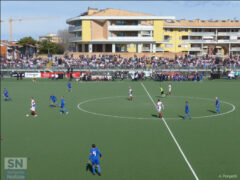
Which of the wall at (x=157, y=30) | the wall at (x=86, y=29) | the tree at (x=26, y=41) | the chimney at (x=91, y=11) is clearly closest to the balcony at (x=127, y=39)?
the wall at (x=157, y=30)

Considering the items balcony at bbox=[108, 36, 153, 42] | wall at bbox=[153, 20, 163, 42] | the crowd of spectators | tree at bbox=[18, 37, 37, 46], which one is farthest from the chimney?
tree at bbox=[18, 37, 37, 46]

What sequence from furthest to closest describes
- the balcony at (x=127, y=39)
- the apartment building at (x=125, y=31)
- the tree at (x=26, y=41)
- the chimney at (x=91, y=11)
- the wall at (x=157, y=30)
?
the tree at (x=26, y=41) < the chimney at (x=91, y=11) < the wall at (x=157, y=30) < the balcony at (x=127, y=39) < the apartment building at (x=125, y=31)

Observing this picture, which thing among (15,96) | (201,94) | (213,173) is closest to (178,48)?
(201,94)

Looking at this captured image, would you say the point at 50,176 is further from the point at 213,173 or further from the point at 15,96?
the point at 15,96

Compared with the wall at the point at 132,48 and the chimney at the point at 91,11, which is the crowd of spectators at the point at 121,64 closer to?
the wall at the point at 132,48

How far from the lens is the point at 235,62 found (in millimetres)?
55125

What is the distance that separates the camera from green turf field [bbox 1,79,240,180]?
41.9ft

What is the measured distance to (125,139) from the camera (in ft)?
56.1

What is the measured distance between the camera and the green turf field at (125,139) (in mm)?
12773

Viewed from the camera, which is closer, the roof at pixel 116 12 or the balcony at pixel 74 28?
the balcony at pixel 74 28

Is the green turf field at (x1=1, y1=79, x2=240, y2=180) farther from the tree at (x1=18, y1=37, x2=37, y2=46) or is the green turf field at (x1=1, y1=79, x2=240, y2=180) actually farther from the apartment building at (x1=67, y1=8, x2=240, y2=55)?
the tree at (x1=18, y1=37, x2=37, y2=46)

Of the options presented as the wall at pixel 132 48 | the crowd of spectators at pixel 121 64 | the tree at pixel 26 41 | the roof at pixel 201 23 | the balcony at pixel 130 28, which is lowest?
the crowd of spectators at pixel 121 64

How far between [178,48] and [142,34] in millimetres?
17359

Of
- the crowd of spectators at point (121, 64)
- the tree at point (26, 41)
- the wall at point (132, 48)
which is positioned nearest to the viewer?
the crowd of spectators at point (121, 64)
